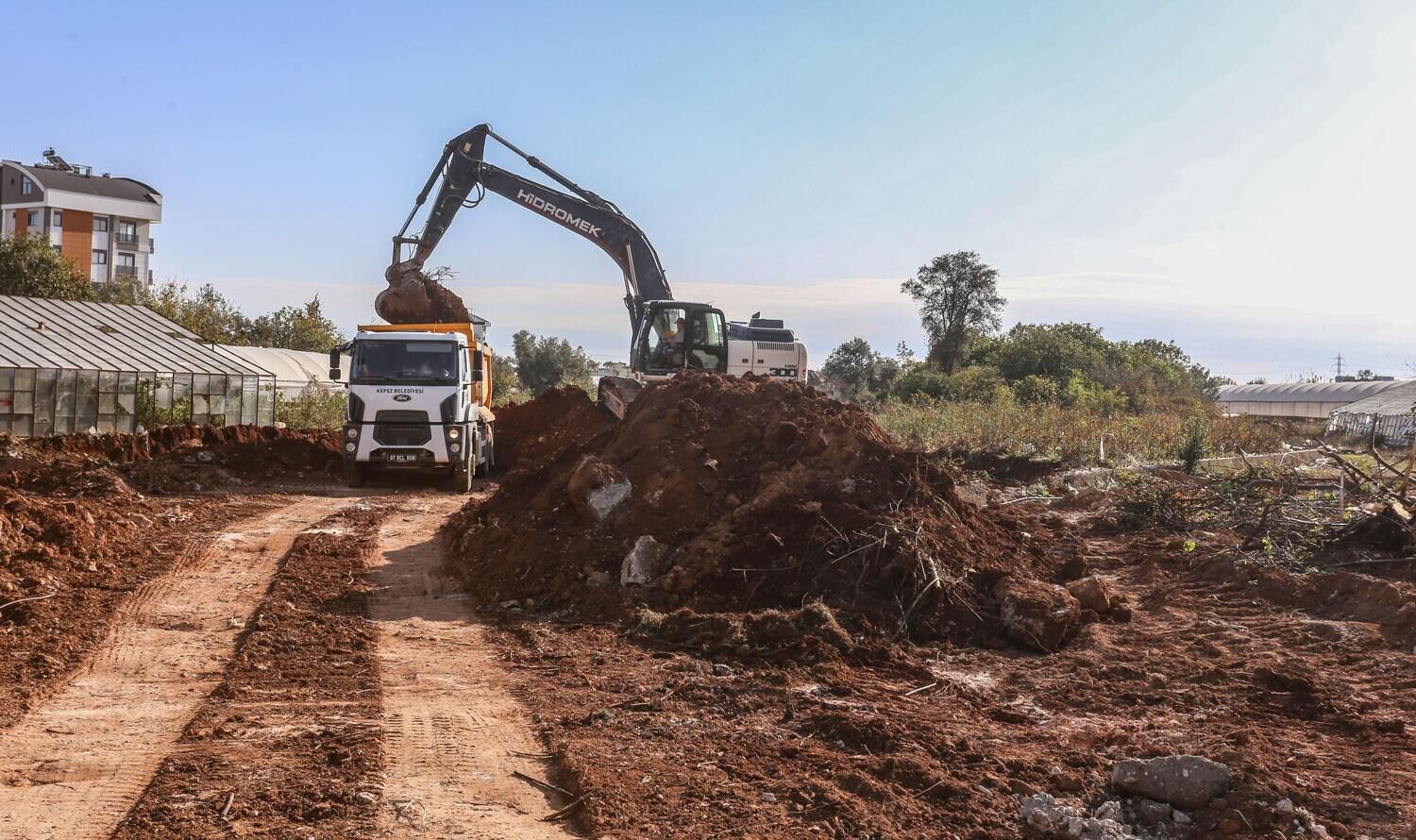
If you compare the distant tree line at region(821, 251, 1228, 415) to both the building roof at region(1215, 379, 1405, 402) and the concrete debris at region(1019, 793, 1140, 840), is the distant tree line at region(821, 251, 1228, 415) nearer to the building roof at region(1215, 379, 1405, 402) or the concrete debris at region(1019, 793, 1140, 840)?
the building roof at region(1215, 379, 1405, 402)

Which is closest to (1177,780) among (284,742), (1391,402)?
(284,742)

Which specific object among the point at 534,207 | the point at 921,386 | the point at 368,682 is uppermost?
the point at 534,207

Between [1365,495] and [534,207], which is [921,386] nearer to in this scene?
[534,207]

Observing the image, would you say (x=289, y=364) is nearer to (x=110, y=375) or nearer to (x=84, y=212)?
(x=110, y=375)

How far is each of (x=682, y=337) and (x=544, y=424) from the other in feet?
18.5

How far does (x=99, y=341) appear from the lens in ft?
90.3

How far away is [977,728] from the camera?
6.97 meters

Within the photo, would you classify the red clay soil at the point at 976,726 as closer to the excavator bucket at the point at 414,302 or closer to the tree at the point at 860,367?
the excavator bucket at the point at 414,302

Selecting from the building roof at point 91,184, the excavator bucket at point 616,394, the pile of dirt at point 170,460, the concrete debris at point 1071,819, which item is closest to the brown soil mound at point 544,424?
the excavator bucket at point 616,394

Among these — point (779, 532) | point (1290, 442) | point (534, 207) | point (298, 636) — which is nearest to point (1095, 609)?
point (779, 532)

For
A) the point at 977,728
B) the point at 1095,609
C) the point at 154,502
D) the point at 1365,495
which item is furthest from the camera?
the point at 154,502

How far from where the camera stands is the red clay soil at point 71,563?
321 inches

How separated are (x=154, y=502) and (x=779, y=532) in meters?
11.4

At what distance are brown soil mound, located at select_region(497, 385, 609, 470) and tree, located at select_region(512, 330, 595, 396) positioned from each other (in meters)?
36.6
